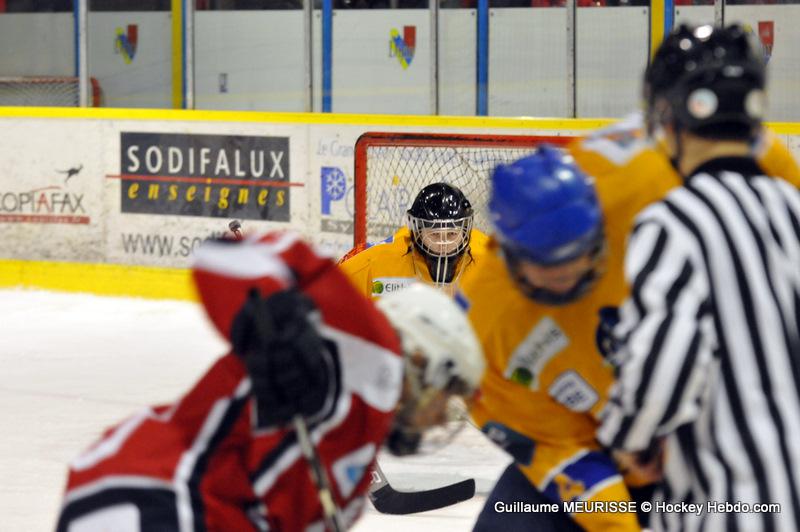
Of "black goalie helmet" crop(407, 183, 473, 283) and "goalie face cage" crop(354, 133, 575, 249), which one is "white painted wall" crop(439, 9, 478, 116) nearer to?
"goalie face cage" crop(354, 133, 575, 249)

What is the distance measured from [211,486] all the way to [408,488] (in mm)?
2106

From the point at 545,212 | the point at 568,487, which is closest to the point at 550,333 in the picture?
the point at 568,487

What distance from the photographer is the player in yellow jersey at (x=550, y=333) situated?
1532 mm

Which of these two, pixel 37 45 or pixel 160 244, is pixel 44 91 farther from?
pixel 160 244

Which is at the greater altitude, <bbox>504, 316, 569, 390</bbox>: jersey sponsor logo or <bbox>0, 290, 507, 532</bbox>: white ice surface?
<bbox>504, 316, 569, 390</bbox>: jersey sponsor logo

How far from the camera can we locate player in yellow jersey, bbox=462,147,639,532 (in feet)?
5.03

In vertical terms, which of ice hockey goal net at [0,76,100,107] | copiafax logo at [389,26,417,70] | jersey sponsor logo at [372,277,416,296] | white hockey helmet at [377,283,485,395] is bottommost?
jersey sponsor logo at [372,277,416,296]

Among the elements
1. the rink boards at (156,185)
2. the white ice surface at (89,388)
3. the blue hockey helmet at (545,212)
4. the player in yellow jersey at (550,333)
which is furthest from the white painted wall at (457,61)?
the blue hockey helmet at (545,212)

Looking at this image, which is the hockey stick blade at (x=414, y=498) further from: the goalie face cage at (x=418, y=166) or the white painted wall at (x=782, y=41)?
the white painted wall at (x=782, y=41)

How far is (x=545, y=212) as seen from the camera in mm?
1508

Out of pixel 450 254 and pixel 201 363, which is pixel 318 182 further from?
pixel 450 254

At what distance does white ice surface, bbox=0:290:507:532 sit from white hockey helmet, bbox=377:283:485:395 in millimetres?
1722

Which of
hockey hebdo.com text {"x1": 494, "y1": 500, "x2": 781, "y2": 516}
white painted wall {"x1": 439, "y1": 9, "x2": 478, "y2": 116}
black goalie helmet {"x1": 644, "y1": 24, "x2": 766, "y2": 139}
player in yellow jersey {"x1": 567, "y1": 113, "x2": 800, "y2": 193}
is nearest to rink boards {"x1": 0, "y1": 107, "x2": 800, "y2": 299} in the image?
white painted wall {"x1": 439, "y1": 9, "x2": 478, "y2": 116}

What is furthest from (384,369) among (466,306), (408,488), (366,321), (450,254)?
(408,488)
